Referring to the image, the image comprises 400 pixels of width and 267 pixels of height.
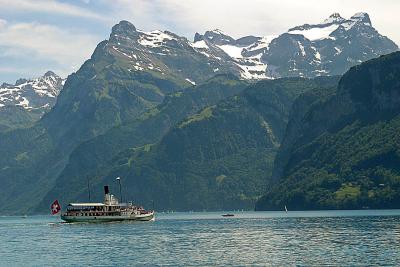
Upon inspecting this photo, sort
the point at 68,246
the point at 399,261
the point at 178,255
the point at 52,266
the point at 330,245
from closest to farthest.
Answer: the point at 399,261 → the point at 52,266 → the point at 178,255 → the point at 330,245 → the point at 68,246

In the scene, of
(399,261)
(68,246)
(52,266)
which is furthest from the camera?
(68,246)

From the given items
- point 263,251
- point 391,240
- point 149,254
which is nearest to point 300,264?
point 263,251

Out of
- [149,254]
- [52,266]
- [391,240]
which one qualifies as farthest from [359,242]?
[52,266]

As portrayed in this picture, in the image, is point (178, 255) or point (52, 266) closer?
point (52, 266)

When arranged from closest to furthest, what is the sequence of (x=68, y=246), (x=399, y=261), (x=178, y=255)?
(x=399, y=261)
(x=178, y=255)
(x=68, y=246)

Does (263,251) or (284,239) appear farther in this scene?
(284,239)

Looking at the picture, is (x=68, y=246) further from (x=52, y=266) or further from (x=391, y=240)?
(x=391, y=240)

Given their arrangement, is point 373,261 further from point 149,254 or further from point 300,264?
point 149,254

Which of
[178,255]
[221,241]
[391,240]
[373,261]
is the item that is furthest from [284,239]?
[373,261]

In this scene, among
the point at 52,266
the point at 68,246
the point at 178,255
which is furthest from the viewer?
the point at 68,246

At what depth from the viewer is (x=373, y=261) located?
135000 mm

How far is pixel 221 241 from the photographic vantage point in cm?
19325

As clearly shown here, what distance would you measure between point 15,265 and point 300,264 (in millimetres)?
54316

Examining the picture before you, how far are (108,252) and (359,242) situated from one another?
55.0 metres
